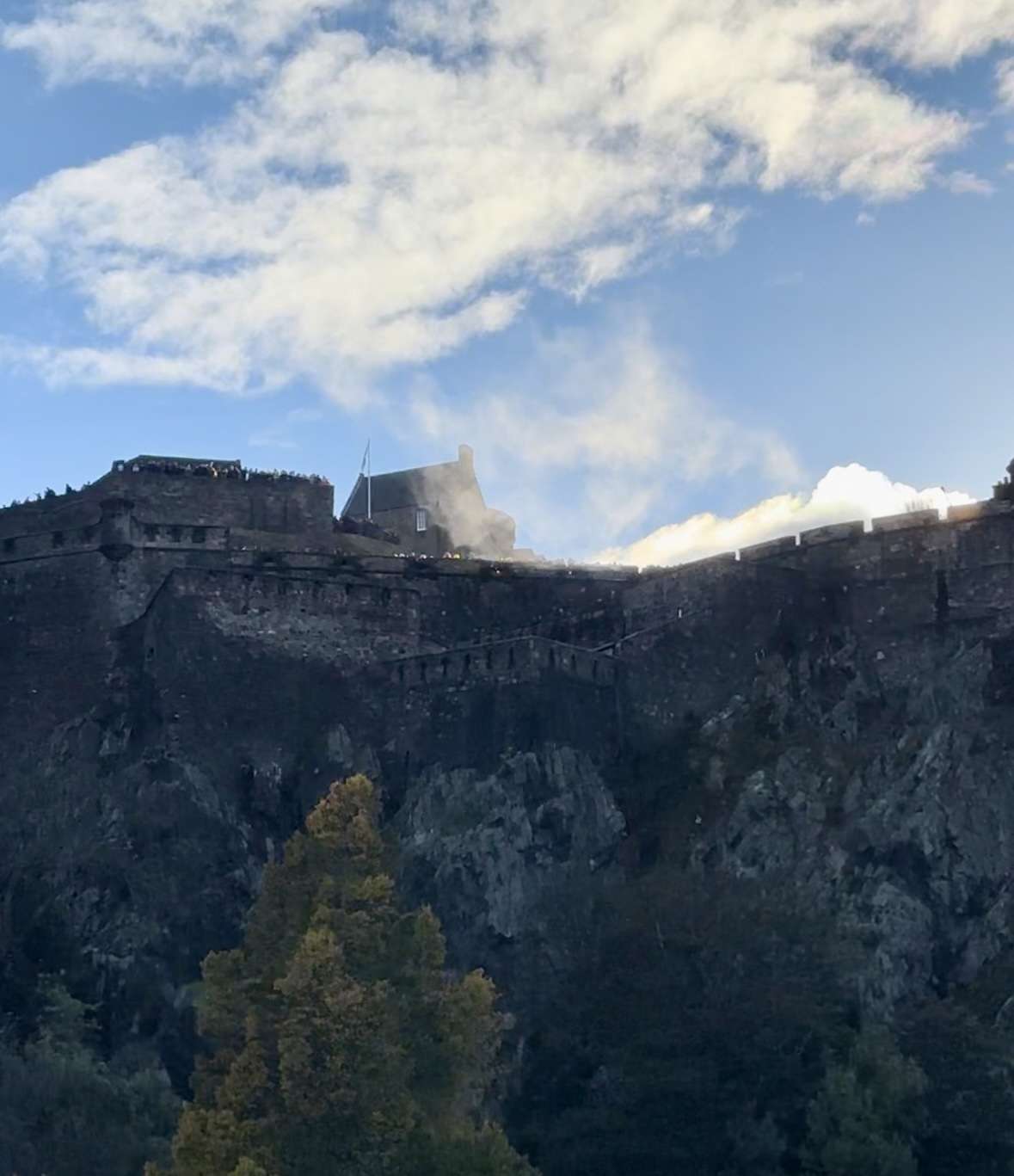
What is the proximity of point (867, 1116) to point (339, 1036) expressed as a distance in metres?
13.1

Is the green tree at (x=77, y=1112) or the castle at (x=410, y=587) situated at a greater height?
the castle at (x=410, y=587)

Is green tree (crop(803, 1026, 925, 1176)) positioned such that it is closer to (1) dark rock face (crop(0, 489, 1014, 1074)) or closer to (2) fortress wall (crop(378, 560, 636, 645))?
(1) dark rock face (crop(0, 489, 1014, 1074))

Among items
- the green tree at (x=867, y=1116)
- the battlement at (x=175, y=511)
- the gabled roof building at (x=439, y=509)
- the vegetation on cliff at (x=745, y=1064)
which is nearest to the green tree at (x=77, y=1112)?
the vegetation on cliff at (x=745, y=1064)

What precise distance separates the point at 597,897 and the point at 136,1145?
1401cm

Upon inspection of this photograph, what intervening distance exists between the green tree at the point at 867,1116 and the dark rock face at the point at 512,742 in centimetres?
443

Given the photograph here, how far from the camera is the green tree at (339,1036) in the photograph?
4503 cm

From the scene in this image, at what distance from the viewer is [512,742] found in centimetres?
6712

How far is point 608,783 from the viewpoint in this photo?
67.1m

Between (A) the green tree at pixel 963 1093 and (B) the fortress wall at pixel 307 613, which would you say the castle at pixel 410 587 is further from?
(A) the green tree at pixel 963 1093

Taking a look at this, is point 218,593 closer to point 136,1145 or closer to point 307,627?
point 307,627

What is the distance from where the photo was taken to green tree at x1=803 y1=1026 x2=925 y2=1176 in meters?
51.9

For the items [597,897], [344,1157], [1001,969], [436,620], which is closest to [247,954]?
[344,1157]

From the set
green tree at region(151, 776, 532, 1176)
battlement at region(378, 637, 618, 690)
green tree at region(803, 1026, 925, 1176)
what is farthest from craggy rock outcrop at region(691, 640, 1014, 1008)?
green tree at region(151, 776, 532, 1176)

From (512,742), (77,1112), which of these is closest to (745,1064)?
(77,1112)
